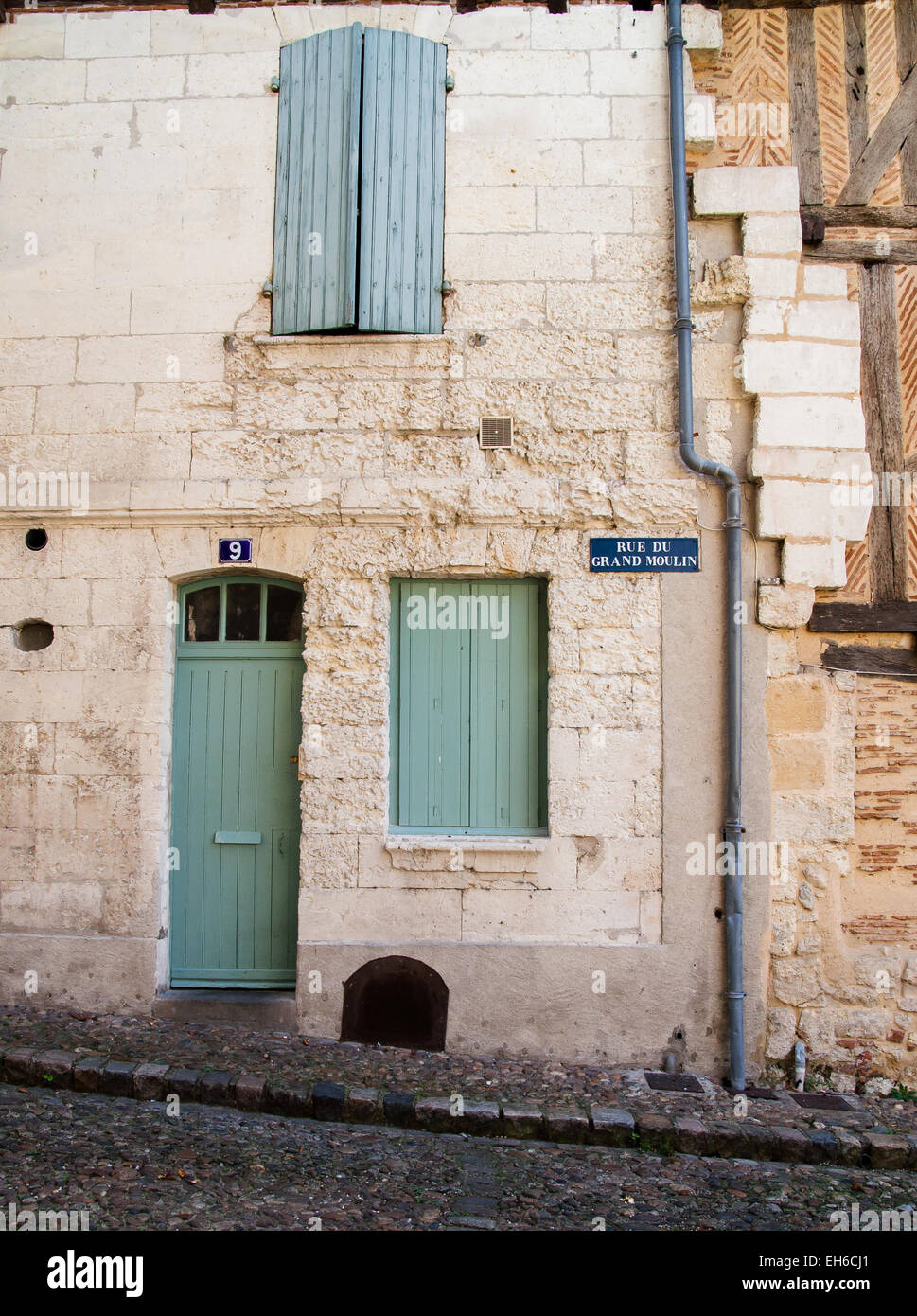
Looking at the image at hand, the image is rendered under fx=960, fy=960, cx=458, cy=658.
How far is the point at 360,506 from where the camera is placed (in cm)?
544

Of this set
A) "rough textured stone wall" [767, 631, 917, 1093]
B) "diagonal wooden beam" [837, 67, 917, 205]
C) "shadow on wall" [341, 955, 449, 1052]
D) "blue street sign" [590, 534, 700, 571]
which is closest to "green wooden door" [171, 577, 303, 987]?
"shadow on wall" [341, 955, 449, 1052]

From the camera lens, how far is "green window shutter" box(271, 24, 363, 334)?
5609 mm

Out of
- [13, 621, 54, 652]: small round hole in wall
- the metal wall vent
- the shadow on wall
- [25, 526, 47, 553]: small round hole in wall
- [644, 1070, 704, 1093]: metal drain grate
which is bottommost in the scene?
[644, 1070, 704, 1093]: metal drain grate

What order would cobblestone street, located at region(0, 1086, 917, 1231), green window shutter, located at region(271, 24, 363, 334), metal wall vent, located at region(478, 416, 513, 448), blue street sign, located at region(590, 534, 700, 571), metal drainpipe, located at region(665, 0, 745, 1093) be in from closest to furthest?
cobblestone street, located at region(0, 1086, 917, 1231)
metal drainpipe, located at region(665, 0, 745, 1093)
blue street sign, located at region(590, 534, 700, 571)
metal wall vent, located at region(478, 416, 513, 448)
green window shutter, located at region(271, 24, 363, 334)

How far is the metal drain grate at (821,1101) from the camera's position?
4.87m

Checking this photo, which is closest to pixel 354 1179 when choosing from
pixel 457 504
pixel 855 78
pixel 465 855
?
pixel 465 855

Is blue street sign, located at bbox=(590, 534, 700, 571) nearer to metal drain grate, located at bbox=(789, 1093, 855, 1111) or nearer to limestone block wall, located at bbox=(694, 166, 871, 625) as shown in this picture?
limestone block wall, located at bbox=(694, 166, 871, 625)

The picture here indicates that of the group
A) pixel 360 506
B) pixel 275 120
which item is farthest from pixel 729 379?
pixel 275 120

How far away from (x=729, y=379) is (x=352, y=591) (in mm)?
2468

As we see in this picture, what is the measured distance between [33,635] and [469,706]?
8.57 feet

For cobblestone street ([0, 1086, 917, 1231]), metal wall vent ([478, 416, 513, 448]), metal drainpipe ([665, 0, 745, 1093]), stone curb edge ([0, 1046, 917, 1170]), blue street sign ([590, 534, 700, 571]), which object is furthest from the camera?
metal wall vent ([478, 416, 513, 448])

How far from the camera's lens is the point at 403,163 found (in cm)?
566

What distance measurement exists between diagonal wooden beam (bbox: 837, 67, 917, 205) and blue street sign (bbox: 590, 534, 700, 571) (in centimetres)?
227

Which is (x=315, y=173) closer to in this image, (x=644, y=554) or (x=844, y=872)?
(x=644, y=554)
